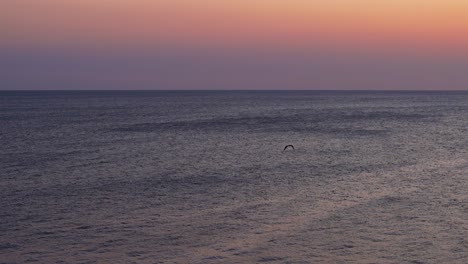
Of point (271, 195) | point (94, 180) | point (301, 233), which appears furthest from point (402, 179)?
point (94, 180)

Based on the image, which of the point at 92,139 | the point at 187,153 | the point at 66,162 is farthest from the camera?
the point at 92,139

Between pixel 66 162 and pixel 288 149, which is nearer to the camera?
pixel 66 162

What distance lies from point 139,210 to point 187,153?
67.3 ft

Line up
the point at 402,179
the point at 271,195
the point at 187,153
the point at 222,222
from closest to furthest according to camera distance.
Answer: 1. the point at 222,222
2. the point at 271,195
3. the point at 402,179
4. the point at 187,153

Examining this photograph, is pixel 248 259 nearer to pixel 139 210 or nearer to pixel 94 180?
pixel 139 210

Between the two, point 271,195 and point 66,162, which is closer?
point 271,195

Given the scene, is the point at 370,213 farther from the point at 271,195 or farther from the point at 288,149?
the point at 288,149

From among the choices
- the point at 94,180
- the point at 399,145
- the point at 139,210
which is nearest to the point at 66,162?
the point at 94,180

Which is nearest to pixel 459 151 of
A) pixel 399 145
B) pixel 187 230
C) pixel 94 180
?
pixel 399 145

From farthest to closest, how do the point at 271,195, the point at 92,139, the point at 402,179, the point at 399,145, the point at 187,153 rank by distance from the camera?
the point at 92,139 → the point at 399,145 → the point at 187,153 → the point at 402,179 → the point at 271,195

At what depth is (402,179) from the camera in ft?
100

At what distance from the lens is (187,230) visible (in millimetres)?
19859

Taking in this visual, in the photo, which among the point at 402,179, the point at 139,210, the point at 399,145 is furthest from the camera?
the point at 399,145

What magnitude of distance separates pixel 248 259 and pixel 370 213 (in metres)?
7.26
